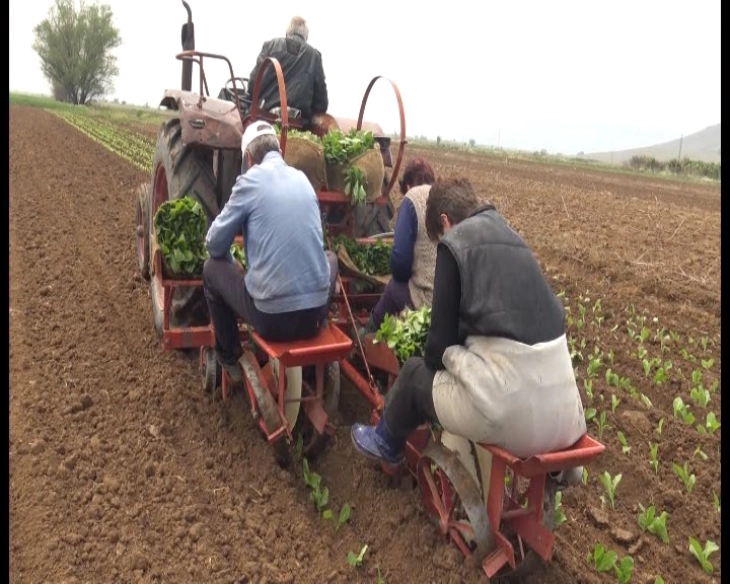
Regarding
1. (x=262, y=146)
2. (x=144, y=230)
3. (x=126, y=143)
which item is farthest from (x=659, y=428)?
(x=126, y=143)

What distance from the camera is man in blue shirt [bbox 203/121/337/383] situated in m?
3.01

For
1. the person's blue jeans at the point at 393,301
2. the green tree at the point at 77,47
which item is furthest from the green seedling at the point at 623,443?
the green tree at the point at 77,47

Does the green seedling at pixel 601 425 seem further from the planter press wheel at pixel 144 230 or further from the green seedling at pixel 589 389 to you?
the planter press wheel at pixel 144 230

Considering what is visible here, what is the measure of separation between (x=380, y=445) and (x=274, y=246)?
1.02 meters

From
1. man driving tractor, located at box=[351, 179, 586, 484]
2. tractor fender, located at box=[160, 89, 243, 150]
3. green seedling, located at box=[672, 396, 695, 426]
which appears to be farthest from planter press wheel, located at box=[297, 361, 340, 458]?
green seedling, located at box=[672, 396, 695, 426]

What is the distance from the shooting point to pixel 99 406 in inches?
143

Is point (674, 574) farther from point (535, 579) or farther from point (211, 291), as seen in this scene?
point (211, 291)

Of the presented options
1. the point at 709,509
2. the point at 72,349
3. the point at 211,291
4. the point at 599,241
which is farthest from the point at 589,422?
the point at 599,241

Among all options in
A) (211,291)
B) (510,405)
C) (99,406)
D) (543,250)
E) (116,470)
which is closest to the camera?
(510,405)

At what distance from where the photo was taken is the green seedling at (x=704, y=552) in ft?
9.12

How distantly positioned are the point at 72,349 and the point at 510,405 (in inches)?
122

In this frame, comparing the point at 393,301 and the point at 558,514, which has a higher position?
the point at 393,301

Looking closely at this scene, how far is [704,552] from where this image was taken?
9.23 feet

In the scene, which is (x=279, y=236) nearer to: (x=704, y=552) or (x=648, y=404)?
(x=704, y=552)
